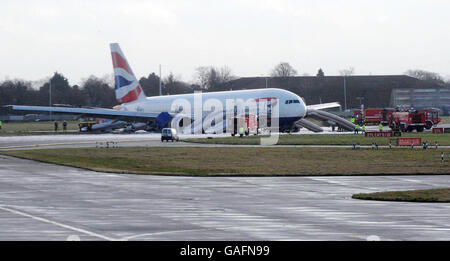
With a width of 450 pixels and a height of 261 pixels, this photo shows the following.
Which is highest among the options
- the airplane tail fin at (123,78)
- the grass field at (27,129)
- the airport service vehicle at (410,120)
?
the airplane tail fin at (123,78)

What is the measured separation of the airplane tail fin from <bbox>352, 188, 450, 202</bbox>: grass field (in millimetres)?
75689

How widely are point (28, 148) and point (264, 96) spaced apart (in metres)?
32.2

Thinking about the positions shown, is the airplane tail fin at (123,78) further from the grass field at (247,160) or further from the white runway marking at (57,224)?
the white runway marking at (57,224)

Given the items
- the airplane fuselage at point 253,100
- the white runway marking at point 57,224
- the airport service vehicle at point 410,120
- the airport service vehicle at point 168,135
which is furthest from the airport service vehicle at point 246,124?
the white runway marking at point 57,224

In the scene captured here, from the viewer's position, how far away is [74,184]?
125ft

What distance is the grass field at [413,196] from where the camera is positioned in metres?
31.0

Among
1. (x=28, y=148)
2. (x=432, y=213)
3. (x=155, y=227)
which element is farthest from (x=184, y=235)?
(x=28, y=148)

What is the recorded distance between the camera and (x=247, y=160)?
53938 millimetres

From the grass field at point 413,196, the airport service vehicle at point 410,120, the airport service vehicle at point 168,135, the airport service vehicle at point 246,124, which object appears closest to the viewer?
the grass field at point 413,196

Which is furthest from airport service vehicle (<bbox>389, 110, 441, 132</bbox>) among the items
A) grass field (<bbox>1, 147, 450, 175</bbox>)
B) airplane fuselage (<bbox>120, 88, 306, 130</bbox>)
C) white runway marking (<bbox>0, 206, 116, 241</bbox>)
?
white runway marking (<bbox>0, 206, 116, 241</bbox>)

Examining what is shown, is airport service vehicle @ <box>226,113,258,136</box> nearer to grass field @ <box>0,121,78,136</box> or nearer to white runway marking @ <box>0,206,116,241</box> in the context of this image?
grass field @ <box>0,121,78,136</box>

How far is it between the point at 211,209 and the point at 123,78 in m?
79.8

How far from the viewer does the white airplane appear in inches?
3787

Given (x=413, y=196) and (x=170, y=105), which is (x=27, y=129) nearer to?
(x=170, y=105)
